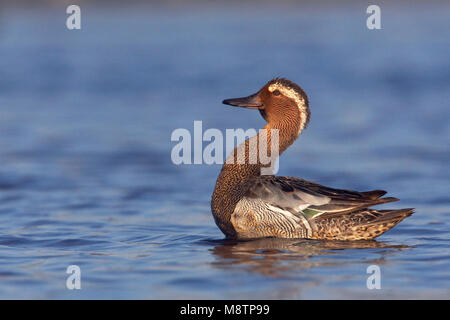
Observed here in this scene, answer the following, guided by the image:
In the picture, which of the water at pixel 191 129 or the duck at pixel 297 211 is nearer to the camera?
the water at pixel 191 129

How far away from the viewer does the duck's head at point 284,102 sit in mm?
8406

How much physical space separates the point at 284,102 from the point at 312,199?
114cm

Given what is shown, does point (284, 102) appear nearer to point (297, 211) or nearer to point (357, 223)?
point (297, 211)

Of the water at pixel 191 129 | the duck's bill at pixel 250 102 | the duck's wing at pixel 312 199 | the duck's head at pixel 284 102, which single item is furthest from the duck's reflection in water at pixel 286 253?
the duck's bill at pixel 250 102

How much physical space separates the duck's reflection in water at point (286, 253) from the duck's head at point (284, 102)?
131 cm

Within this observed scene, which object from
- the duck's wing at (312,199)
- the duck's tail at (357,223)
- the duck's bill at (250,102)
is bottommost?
the duck's tail at (357,223)

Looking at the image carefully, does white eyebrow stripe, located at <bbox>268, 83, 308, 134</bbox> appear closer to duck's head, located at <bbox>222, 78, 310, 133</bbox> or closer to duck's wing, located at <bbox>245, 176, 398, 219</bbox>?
duck's head, located at <bbox>222, 78, 310, 133</bbox>

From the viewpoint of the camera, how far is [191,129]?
15.1 metres

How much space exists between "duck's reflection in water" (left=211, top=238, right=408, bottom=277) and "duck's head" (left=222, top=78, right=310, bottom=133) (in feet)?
4.28

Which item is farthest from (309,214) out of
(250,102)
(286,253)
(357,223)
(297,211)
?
(250,102)

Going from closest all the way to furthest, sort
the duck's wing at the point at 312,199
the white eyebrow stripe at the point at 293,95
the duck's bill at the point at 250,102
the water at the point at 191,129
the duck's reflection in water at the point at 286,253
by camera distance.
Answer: the water at the point at 191,129
the duck's reflection in water at the point at 286,253
the duck's wing at the point at 312,199
the white eyebrow stripe at the point at 293,95
the duck's bill at the point at 250,102

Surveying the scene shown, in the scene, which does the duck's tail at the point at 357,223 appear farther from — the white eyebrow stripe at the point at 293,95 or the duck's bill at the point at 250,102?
the duck's bill at the point at 250,102

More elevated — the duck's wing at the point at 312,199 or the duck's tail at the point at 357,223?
the duck's wing at the point at 312,199
